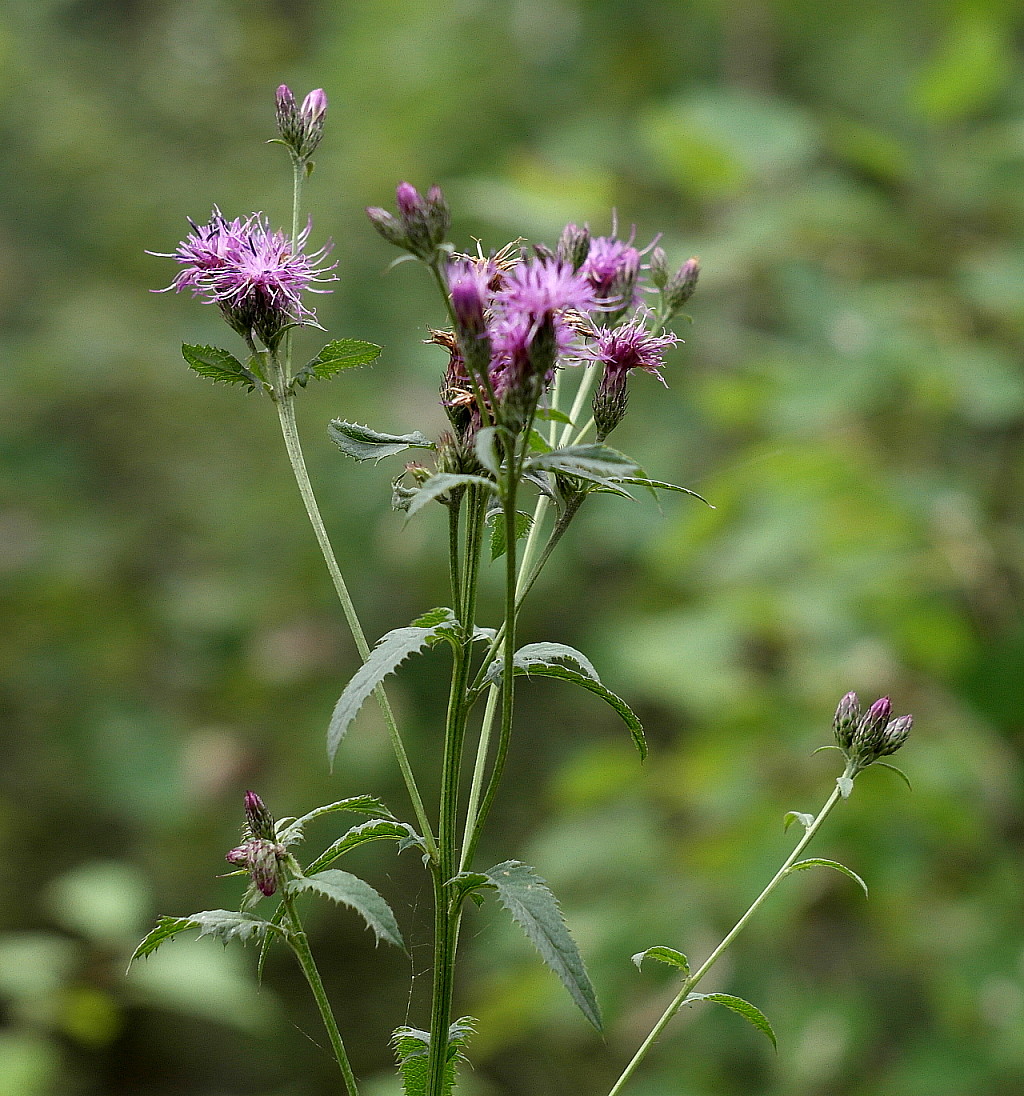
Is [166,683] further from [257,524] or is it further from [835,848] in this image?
[835,848]

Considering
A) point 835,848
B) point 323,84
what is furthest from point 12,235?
point 835,848

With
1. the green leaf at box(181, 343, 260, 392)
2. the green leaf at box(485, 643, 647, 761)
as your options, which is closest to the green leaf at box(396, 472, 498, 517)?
the green leaf at box(485, 643, 647, 761)

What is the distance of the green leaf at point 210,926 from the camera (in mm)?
905

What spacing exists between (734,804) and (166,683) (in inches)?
76.5

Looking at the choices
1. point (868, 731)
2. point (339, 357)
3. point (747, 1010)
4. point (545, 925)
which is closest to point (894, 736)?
point (868, 731)

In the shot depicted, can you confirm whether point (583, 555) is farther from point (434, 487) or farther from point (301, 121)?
point (434, 487)

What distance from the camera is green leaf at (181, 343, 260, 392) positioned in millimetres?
1018

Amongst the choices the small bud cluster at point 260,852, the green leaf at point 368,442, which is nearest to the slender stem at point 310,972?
the small bud cluster at point 260,852

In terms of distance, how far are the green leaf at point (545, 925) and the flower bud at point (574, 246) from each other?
1.70 ft

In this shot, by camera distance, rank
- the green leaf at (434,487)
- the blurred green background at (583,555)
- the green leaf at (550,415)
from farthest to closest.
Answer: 1. the blurred green background at (583,555)
2. the green leaf at (550,415)
3. the green leaf at (434,487)

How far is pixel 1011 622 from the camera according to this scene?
2.74 meters

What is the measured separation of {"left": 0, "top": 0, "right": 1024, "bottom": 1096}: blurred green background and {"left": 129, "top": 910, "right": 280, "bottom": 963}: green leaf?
1411 millimetres

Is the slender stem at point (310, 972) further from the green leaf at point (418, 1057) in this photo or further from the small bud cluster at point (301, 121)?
the small bud cluster at point (301, 121)

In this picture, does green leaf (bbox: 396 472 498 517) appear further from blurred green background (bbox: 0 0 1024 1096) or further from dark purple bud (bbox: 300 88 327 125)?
blurred green background (bbox: 0 0 1024 1096)
